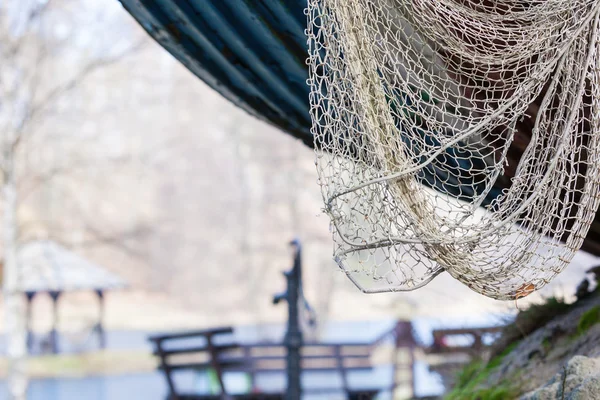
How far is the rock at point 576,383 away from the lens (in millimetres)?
3014

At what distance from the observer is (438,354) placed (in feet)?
26.3

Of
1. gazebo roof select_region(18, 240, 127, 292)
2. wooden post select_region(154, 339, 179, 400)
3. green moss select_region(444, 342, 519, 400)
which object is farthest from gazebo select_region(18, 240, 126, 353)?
green moss select_region(444, 342, 519, 400)

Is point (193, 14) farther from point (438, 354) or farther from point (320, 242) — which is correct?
point (320, 242)

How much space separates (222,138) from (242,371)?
33984 mm

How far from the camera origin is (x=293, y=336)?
743 centimetres

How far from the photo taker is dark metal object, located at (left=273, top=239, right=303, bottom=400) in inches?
288

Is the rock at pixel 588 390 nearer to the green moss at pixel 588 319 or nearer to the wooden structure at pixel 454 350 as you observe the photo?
the green moss at pixel 588 319

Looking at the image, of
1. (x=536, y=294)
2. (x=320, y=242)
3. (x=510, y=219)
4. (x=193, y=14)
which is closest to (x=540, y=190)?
(x=510, y=219)

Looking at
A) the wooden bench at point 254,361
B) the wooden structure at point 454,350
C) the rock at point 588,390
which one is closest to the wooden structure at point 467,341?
the wooden structure at point 454,350

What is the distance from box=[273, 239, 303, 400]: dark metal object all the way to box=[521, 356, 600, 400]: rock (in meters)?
3.97

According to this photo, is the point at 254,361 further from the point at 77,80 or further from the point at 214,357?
the point at 77,80

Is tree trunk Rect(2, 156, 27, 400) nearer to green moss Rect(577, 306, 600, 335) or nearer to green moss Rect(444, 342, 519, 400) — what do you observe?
green moss Rect(444, 342, 519, 400)

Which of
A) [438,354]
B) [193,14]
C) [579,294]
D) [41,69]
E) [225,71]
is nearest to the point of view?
[193,14]

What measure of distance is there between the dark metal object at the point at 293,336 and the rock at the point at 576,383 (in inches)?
156
